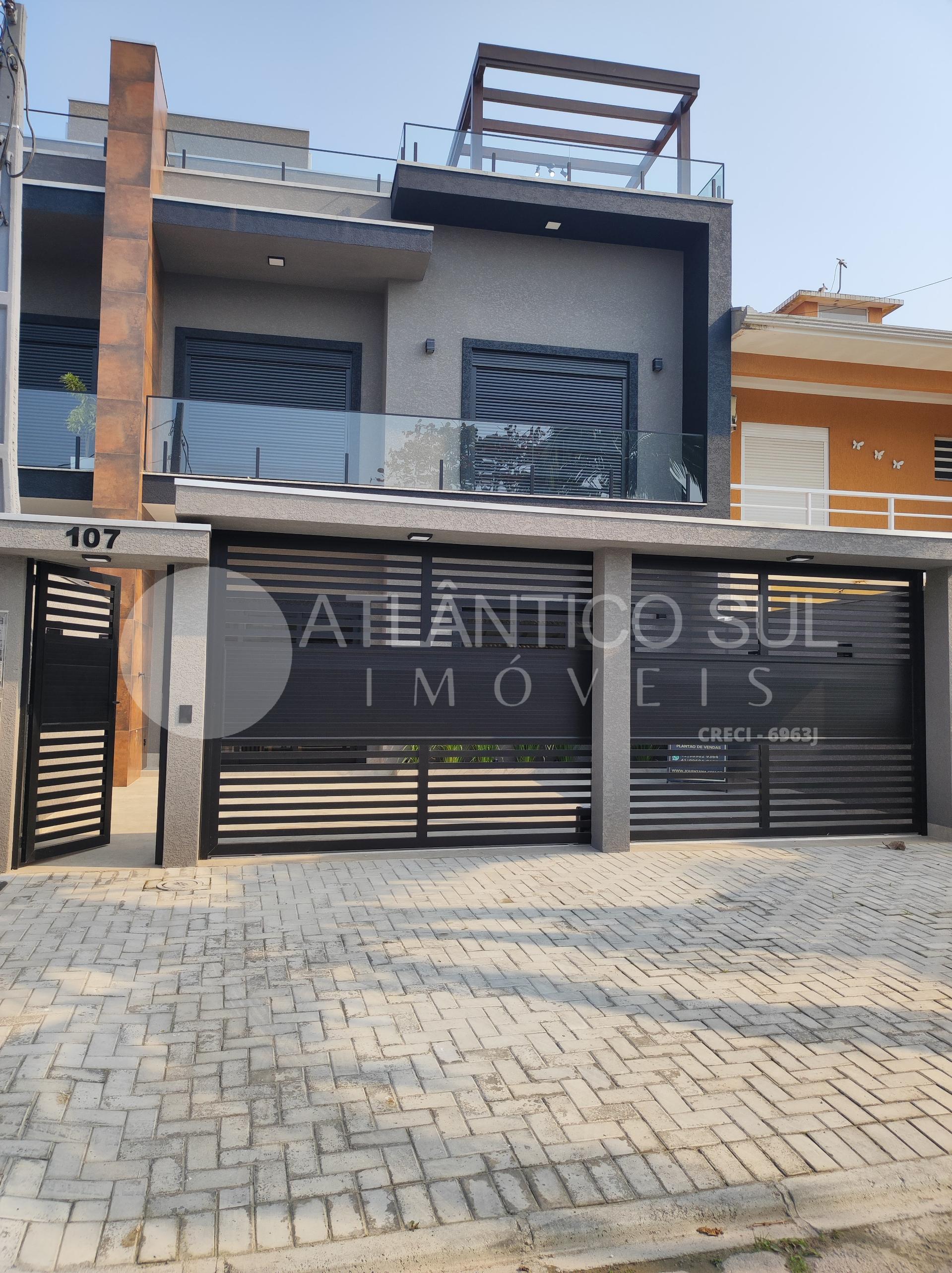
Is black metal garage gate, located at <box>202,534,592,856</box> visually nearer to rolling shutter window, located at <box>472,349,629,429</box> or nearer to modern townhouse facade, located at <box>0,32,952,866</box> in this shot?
modern townhouse facade, located at <box>0,32,952,866</box>

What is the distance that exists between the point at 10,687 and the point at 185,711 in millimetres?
1386

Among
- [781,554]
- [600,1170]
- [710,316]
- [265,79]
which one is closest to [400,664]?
[781,554]

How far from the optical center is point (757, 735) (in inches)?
361

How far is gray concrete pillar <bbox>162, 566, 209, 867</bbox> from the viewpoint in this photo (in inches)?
286

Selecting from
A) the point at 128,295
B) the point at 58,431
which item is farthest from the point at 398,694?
the point at 128,295

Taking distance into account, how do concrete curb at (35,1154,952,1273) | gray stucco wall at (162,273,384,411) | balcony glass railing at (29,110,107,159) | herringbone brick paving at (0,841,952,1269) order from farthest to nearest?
gray stucco wall at (162,273,384,411), balcony glass railing at (29,110,107,159), herringbone brick paving at (0,841,952,1269), concrete curb at (35,1154,952,1273)

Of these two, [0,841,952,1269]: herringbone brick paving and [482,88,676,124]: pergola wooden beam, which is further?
[482,88,676,124]: pergola wooden beam

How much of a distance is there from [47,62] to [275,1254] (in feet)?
35.5

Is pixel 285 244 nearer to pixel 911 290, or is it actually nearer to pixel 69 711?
pixel 69 711

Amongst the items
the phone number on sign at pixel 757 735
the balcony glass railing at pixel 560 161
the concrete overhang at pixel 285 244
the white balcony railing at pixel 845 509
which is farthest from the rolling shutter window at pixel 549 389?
the phone number on sign at pixel 757 735

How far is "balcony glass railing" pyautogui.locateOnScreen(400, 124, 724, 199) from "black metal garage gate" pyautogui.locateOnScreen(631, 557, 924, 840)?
909cm

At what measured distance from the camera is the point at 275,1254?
8.52ft

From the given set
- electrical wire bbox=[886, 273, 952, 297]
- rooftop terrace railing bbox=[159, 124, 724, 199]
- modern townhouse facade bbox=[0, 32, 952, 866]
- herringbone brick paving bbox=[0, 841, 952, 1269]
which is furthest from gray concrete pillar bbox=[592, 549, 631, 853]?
electrical wire bbox=[886, 273, 952, 297]

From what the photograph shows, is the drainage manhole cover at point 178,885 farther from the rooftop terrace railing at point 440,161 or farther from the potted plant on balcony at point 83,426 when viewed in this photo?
the rooftop terrace railing at point 440,161
